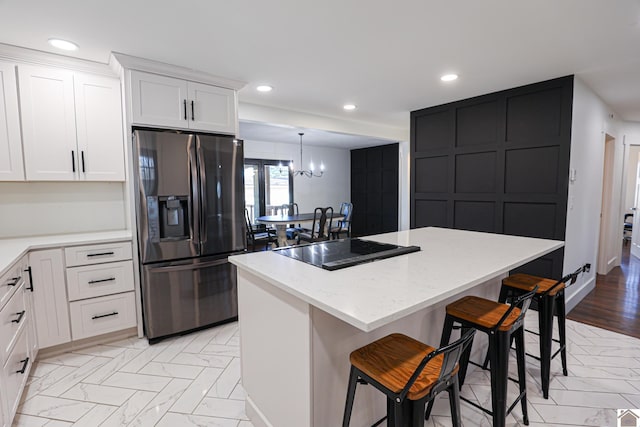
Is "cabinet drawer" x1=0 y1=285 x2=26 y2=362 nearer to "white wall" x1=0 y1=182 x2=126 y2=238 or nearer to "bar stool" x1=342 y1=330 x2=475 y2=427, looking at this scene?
"white wall" x1=0 y1=182 x2=126 y2=238

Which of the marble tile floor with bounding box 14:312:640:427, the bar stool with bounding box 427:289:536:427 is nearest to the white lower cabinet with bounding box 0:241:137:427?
the marble tile floor with bounding box 14:312:640:427

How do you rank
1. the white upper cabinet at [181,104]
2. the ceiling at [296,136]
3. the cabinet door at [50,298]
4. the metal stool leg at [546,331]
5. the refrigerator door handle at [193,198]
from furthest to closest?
the ceiling at [296,136], the refrigerator door handle at [193,198], the white upper cabinet at [181,104], the cabinet door at [50,298], the metal stool leg at [546,331]

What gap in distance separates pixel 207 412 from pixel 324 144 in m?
6.35

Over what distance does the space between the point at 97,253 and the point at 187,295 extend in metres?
0.77

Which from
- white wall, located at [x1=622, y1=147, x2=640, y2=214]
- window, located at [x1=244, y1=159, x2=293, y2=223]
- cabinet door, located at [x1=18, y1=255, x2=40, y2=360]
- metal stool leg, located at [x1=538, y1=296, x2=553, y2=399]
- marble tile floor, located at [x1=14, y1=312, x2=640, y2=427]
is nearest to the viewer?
marble tile floor, located at [x1=14, y1=312, x2=640, y2=427]

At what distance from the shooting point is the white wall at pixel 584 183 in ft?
9.90

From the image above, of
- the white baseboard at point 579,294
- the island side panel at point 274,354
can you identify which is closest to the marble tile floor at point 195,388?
the island side panel at point 274,354

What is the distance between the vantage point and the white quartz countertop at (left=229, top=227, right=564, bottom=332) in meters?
1.02

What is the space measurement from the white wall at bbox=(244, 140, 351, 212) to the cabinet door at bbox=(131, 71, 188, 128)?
13.3 feet

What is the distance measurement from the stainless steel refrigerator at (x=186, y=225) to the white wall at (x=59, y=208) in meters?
0.72

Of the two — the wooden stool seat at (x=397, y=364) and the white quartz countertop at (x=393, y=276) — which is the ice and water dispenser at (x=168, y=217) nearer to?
the white quartz countertop at (x=393, y=276)

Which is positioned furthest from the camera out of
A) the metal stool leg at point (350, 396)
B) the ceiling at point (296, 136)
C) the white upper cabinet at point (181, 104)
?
the ceiling at point (296, 136)

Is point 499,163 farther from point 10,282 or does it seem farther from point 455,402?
point 10,282

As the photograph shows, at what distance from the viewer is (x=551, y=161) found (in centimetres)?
304
